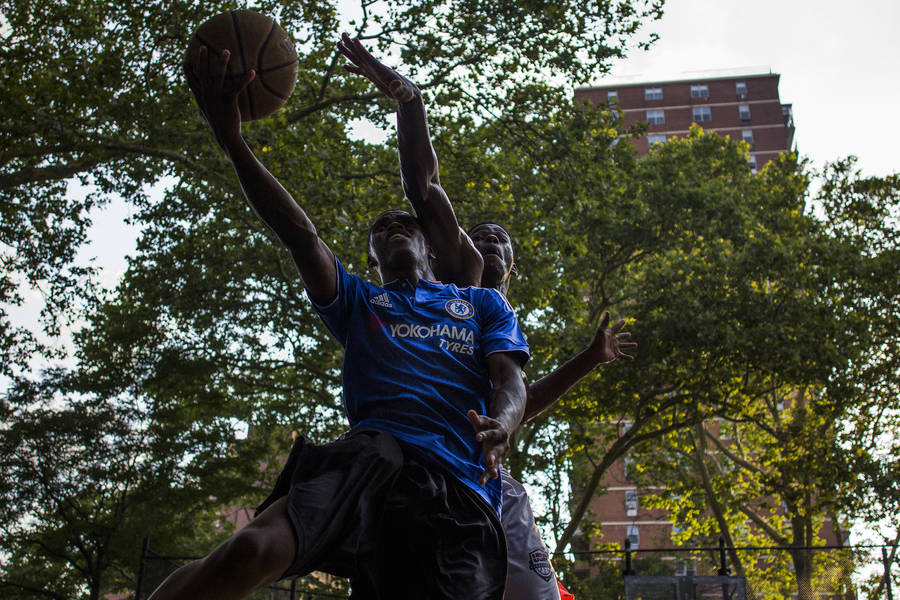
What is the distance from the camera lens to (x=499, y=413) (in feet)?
8.07

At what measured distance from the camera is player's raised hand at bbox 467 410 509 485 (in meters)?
2.14

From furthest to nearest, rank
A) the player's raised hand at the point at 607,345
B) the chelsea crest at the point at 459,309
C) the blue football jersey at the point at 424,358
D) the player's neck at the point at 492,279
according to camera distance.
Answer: the player's neck at the point at 492,279 < the player's raised hand at the point at 607,345 < the chelsea crest at the point at 459,309 < the blue football jersey at the point at 424,358

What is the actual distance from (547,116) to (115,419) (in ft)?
36.2

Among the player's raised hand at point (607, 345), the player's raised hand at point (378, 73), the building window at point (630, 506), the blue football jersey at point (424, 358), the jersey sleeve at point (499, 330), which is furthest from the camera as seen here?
the building window at point (630, 506)

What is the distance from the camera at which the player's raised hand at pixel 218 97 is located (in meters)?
2.48

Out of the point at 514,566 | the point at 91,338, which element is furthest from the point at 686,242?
the point at 514,566

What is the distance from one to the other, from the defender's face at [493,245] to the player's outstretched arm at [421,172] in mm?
458

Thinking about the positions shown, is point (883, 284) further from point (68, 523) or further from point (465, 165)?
point (68, 523)

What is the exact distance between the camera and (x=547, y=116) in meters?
14.6

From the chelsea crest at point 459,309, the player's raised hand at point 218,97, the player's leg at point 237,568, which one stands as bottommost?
the player's leg at point 237,568

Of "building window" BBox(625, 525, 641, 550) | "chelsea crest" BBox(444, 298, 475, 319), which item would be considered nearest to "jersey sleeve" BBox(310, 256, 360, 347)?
"chelsea crest" BBox(444, 298, 475, 319)

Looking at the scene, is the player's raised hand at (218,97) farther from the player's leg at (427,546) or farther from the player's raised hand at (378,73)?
the player's leg at (427,546)

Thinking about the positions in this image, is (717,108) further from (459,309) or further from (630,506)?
(459,309)

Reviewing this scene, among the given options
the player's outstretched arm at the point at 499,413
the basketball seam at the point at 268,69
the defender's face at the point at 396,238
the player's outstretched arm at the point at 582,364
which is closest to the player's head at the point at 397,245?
the defender's face at the point at 396,238
